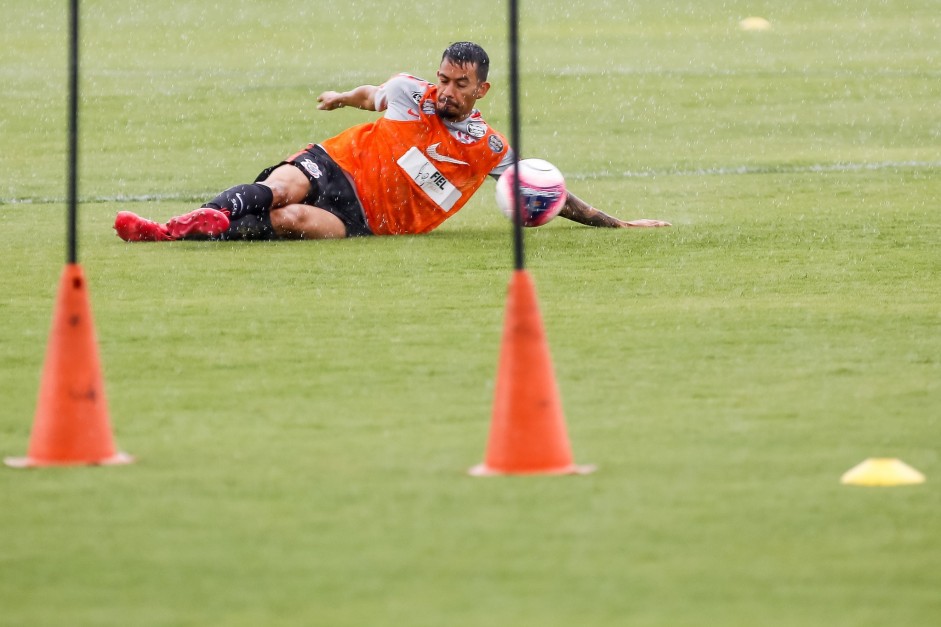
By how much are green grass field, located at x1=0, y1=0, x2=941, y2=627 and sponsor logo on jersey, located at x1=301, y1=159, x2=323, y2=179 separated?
0.43 meters

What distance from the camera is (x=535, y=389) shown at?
17.2ft

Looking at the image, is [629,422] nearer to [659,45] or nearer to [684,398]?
[684,398]

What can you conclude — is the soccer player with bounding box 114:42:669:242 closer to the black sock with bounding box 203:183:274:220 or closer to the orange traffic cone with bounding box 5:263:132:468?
the black sock with bounding box 203:183:274:220

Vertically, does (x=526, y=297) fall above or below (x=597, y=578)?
above

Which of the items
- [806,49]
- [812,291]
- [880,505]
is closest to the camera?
[880,505]

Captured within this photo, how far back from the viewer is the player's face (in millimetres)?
10430

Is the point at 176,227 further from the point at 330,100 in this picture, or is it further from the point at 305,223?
the point at 330,100

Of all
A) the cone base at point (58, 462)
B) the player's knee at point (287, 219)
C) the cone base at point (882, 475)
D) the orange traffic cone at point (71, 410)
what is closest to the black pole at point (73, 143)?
the orange traffic cone at point (71, 410)

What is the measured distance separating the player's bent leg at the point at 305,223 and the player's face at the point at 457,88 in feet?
3.10

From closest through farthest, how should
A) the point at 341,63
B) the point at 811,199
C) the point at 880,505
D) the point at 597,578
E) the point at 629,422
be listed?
the point at 597,578 < the point at 880,505 < the point at 629,422 < the point at 811,199 < the point at 341,63

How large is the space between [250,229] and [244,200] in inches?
11.6

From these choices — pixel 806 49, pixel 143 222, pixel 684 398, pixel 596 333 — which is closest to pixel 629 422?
pixel 684 398

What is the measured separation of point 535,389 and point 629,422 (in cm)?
81

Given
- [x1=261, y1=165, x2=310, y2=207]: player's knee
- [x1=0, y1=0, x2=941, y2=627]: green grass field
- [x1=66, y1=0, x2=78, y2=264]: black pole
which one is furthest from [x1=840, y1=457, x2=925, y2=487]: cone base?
[x1=261, y1=165, x2=310, y2=207]: player's knee
